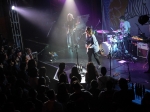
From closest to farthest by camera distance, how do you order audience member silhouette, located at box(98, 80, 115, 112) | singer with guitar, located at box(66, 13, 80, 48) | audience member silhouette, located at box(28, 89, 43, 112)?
audience member silhouette, located at box(98, 80, 115, 112)
audience member silhouette, located at box(28, 89, 43, 112)
singer with guitar, located at box(66, 13, 80, 48)

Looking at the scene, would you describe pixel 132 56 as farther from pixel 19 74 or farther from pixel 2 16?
pixel 2 16

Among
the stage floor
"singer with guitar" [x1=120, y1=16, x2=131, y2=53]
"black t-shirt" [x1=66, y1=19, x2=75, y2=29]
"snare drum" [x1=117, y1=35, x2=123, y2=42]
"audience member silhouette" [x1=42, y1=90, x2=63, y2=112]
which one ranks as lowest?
"audience member silhouette" [x1=42, y1=90, x2=63, y2=112]

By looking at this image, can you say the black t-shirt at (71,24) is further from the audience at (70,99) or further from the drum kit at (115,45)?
the audience at (70,99)

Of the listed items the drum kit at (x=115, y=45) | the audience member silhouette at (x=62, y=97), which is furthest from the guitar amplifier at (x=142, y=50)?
the audience member silhouette at (x=62, y=97)

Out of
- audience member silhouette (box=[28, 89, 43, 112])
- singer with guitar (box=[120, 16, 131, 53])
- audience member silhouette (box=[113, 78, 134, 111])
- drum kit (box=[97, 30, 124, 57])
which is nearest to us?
audience member silhouette (box=[113, 78, 134, 111])

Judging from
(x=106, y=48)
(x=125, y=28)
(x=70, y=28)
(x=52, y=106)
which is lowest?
(x=52, y=106)

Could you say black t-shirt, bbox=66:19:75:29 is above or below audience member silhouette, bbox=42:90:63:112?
above

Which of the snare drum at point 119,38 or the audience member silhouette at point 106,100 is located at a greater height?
the snare drum at point 119,38

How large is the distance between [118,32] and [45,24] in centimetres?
865

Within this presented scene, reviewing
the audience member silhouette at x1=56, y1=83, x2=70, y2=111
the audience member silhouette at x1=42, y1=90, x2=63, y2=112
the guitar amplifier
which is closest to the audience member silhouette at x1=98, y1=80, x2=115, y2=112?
the audience member silhouette at x1=56, y1=83, x2=70, y2=111

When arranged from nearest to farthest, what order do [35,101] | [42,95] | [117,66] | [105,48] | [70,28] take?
[35,101] → [42,95] → [117,66] → [105,48] → [70,28]

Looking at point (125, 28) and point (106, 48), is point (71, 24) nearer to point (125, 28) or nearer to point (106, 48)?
point (106, 48)

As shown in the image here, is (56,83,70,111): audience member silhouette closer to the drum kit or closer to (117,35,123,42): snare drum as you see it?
the drum kit

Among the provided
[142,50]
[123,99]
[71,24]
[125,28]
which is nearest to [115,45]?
[125,28]
